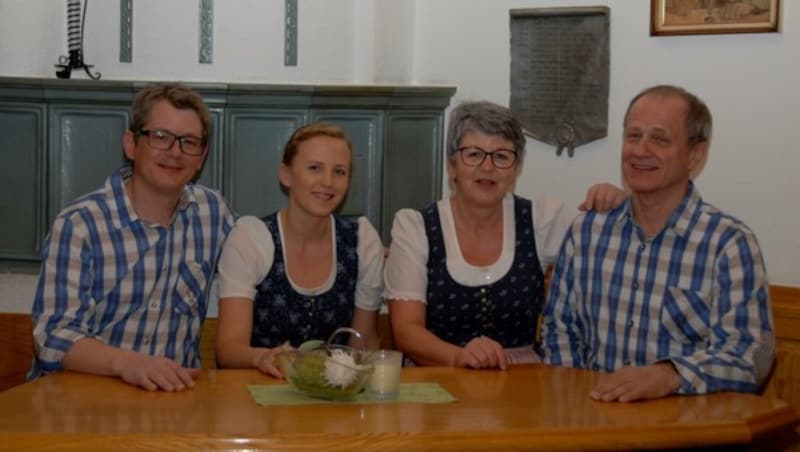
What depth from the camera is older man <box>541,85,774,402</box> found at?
251cm

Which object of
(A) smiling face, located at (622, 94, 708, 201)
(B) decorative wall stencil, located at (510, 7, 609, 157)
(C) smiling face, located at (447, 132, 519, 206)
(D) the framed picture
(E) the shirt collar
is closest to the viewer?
(A) smiling face, located at (622, 94, 708, 201)

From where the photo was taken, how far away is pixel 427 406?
7.32ft

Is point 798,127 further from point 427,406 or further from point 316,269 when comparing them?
point 427,406

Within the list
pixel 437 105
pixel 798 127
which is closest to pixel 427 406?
pixel 798 127

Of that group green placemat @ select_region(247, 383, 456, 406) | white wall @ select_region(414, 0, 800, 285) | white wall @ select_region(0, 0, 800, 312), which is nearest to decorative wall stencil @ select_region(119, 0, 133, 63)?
white wall @ select_region(0, 0, 800, 312)

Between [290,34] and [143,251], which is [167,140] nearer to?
[143,251]

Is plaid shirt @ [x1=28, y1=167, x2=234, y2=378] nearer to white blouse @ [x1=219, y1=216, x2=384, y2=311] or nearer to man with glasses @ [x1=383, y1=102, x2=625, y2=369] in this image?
white blouse @ [x1=219, y1=216, x2=384, y2=311]

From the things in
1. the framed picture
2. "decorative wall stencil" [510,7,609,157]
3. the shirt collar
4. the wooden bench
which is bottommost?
the wooden bench

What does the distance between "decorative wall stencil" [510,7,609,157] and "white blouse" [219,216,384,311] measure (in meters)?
1.86

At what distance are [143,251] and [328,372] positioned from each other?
0.80 metres

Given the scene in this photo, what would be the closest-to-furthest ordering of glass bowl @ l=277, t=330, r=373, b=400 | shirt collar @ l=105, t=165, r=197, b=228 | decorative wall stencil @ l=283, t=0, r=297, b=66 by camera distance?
1. glass bowl @ l=277, t=330, r=373, b=400
2. shirt collar @ l=105, t=165, r=197, b=228
3. decorative wall stencil @ l=283, t=0, r=297, b=66

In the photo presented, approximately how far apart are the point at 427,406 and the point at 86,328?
0.94 m

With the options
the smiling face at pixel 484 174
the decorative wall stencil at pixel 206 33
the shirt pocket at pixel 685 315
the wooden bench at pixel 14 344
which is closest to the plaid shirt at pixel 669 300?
the shirt pocket at pixel 685 315

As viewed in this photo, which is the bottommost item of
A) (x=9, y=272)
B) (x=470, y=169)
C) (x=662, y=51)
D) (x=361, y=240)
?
(x=9, y=272)
